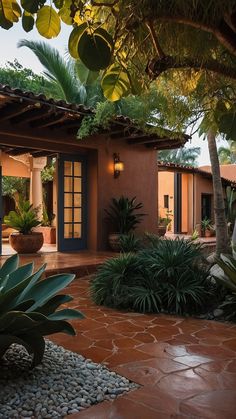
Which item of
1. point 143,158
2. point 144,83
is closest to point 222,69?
point 144,83

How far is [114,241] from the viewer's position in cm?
1055

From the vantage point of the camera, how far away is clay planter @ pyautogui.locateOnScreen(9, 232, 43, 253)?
10.0m

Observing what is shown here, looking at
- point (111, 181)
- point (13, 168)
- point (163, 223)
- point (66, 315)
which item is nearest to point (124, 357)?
point (66, 315)

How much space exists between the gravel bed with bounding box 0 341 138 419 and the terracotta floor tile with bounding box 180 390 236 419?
49cm

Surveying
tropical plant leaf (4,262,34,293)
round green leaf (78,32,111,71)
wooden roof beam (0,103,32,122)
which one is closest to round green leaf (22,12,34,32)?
round green leaf (78,32,111,71)

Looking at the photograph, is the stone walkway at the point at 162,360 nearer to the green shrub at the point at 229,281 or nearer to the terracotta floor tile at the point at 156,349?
the terracotta floor tile at the point at 156,349

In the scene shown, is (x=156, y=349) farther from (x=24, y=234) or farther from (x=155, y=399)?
(x=24, y=234)

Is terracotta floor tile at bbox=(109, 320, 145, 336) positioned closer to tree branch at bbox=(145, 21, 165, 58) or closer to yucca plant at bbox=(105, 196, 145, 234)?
tree branch at bbox=(145, 21, 165, 58)

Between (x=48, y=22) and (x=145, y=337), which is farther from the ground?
(x=48, y=22)

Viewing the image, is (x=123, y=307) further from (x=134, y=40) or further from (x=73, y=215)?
(x=73, y=215)

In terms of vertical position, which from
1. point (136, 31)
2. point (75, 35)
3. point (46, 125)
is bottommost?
point (75, 35)

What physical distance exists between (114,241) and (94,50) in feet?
29.1

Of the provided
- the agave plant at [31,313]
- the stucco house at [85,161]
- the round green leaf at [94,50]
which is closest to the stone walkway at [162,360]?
the agave plant at [31,313]

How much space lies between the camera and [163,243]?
662 cm
